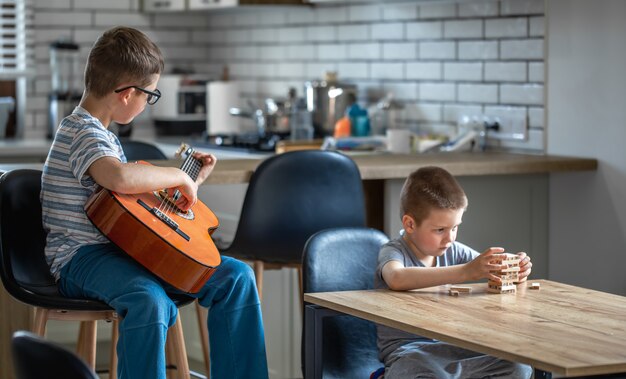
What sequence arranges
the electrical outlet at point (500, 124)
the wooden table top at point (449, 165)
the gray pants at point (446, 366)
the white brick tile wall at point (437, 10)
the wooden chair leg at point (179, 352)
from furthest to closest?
the white brick tile wall at point (437, 10)
the electrical outlet at point (500, 124)
the wooden table top at point (449, 165)
the wooden chair leg at point (179, 352)
the gray pants at point (446, 366)

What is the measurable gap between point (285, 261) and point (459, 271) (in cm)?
113

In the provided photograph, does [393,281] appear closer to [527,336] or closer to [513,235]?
[527,336]

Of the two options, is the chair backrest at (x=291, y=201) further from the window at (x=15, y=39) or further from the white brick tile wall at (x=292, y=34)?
the window at (x=15, y=39)

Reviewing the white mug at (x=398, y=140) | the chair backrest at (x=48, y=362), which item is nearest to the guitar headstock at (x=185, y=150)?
the chair backrest at (x=48, y=362)

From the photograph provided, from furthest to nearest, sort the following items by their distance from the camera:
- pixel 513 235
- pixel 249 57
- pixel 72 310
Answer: pixel 249 57 < pixel 513 235 < pixel 72 310

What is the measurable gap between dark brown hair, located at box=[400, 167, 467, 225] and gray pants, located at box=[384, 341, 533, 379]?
351mm

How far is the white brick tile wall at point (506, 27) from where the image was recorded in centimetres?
443

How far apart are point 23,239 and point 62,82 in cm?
338

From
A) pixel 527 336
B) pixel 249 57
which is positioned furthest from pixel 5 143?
pixel 527 336

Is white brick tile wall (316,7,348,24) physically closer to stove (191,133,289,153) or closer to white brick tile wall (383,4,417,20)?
white brick tile wall (383,4,417,20)

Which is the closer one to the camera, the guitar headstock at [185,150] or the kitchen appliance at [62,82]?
the guitar headstock at [185,150]

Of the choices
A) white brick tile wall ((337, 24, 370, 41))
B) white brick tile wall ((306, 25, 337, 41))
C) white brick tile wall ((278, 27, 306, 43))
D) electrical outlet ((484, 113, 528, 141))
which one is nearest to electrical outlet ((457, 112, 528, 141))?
electrical outlet ((484, 113, 528, 141))

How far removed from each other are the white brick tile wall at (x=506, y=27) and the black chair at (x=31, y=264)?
205 centimetres

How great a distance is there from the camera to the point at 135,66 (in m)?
2.89
